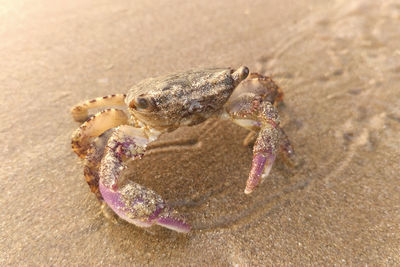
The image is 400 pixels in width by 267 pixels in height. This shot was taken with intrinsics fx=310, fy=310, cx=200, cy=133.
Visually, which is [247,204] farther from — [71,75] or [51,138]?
[71,75]

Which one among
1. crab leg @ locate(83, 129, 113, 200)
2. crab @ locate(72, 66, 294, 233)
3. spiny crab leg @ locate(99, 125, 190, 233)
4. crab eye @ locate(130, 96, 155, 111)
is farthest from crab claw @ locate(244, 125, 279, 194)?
crab leg @ locate(83, 129, 113, 200)

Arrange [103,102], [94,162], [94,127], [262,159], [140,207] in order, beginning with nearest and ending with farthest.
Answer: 1. [140,207]
2. [262,159]
3. [94,162]
4. [94,127]
5. [103,102]

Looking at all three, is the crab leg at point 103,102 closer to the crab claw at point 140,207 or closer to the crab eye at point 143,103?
the crab eye at point 143,103

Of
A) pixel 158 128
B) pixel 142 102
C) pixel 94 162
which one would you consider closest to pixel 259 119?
pixel 158 128

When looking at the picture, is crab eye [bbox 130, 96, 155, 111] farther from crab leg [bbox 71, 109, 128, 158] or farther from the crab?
crab leg [bbox 71, 109, 128, 158]

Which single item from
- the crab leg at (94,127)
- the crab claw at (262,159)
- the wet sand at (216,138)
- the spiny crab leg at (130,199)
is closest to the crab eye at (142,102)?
the spiny crab leg at (130,199)

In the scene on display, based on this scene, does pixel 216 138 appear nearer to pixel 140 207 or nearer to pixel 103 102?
pixel 103 102
